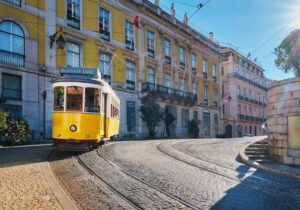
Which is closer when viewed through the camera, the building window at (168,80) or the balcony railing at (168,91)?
the balcony railing at (168,91)

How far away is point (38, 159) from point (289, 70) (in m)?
25.7

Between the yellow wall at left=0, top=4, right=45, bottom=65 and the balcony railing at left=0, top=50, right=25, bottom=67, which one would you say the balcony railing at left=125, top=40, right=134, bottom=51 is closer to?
the yellow wall at left=0, top=4, right=45, bottom=65

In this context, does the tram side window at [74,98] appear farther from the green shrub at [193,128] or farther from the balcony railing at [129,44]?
the green shrub at [193,128]

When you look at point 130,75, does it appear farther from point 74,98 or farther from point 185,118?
point 74,98

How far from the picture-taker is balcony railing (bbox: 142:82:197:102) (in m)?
32.5

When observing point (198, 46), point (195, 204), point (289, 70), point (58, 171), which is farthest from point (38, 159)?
point (198, 46)

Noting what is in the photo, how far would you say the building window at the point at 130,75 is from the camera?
3098 cm

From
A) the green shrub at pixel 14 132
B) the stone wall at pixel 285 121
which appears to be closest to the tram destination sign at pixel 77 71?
the green shrub at pixel 14 132

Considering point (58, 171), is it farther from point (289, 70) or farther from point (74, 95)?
point (289, 70)

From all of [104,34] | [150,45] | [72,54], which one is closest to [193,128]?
[150,45]

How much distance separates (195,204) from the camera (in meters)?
6.16

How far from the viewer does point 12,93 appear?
67.4 ft

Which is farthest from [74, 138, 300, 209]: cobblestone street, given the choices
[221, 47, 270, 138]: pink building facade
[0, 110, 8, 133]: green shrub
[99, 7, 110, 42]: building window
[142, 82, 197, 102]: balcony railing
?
[221, 47, 270, 138]: pink building facade

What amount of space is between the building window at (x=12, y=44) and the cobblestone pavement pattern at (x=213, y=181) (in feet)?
38.5
